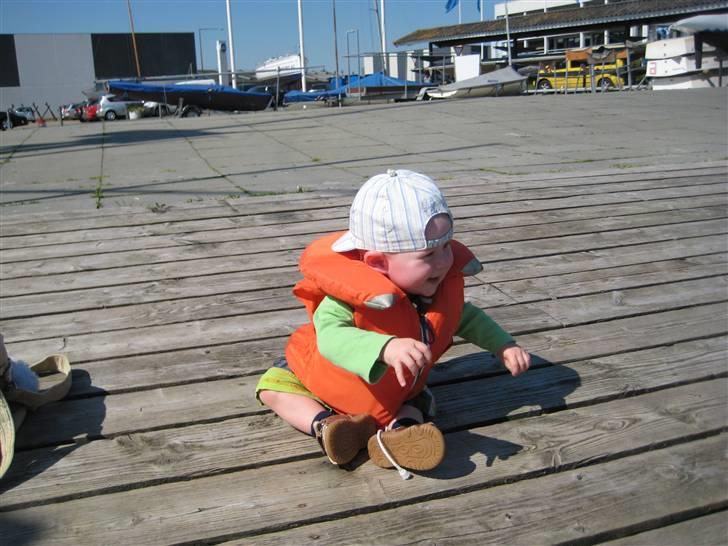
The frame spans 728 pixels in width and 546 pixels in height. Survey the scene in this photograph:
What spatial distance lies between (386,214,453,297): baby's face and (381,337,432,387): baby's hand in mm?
226

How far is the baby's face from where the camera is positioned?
6.13 feet

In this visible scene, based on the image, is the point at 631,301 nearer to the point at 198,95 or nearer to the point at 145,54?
the point at 198,95

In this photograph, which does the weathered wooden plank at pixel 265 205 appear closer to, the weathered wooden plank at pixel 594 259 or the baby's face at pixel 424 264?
the weathered wooden plank at pixel 594 259

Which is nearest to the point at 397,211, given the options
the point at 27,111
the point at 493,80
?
the point at 493,80

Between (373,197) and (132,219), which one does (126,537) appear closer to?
(373,197)

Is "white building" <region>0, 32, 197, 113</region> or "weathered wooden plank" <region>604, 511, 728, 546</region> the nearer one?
"weathered wooden plank" <region>604, 511, 728, 546</region>

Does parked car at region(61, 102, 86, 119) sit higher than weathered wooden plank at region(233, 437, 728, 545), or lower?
higher

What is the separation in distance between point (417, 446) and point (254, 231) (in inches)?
106

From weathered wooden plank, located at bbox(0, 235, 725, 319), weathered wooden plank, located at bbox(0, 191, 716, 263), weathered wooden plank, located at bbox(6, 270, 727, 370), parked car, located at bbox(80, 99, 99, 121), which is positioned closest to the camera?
weathered wooden plank, located at bbox(6, 270, 727, 370)

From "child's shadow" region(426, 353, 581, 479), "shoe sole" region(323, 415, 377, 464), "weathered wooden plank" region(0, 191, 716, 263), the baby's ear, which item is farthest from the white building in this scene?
"shoe sole" region(323, 415, 377, 464)

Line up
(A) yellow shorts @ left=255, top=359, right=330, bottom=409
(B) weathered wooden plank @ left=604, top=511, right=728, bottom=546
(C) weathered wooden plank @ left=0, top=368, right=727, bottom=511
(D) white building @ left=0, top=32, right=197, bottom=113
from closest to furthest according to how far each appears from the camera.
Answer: (B) weathered wooden plank @ left=604, top=511, right=728, bottom=546 < (C) weathered wooden plank @ left=0, top=368, right=727, bottom=511 < (A) yellow shorts @ left=255, top=359, right=330, bottom=409 < (D) white building @ left=0, top=32, right=197, bottom=113

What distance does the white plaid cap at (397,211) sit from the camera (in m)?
1.84

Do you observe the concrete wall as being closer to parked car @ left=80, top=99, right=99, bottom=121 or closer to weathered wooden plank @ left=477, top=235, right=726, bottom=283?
parked car @ left=80, top=99, right=99, bottom=121

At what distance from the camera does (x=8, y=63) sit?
5341cm
